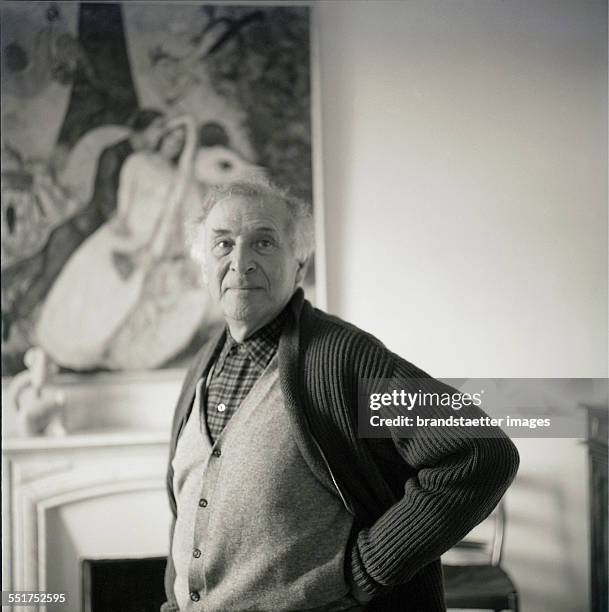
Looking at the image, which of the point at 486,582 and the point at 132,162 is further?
the point at 132,162

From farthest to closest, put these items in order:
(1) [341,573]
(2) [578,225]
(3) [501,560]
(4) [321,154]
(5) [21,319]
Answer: (5) [21,319], (4) [321,154], (3) [501,560], (2) [578,225], (1) [341,573]

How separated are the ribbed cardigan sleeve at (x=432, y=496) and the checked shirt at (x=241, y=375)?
7.2 inches

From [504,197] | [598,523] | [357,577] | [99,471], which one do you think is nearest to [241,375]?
[357,577]

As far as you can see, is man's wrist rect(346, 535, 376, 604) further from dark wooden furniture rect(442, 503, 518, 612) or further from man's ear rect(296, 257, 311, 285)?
dark wooden furniture rect(442, 503, 518, 612)

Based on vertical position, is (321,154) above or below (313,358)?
above

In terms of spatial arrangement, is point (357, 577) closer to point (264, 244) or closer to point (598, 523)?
point (264, 244)

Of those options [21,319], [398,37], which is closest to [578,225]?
[398,37]

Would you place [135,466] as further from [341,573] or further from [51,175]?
[341,573]

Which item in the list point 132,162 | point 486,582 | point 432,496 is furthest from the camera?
point 132,162

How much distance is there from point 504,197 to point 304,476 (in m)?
0.58

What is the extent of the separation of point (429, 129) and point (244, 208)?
40cm

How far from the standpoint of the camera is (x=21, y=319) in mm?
1540

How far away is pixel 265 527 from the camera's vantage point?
2.60 ft

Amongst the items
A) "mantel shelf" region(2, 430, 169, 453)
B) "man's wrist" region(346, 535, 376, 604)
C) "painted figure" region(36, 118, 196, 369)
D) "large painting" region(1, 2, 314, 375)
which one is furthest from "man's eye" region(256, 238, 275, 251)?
"mantel shelf" region(2, 430, 169, 453)
